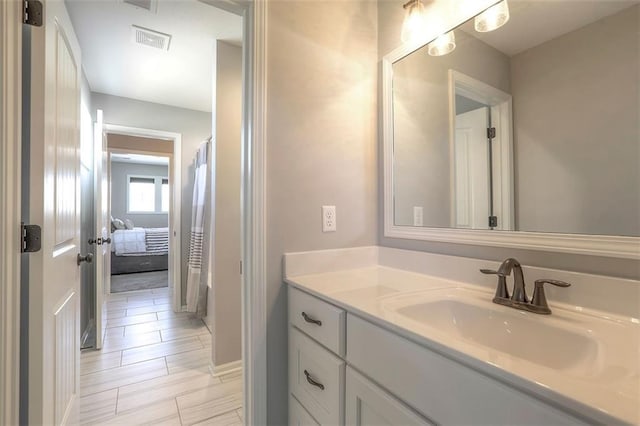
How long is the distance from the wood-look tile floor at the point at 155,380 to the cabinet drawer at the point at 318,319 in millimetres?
974

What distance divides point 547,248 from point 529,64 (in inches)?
A: 24.5

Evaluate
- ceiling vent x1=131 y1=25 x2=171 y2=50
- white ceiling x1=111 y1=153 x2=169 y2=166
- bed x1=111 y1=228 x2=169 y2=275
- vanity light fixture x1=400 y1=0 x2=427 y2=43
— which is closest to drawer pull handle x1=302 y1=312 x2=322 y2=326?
vanity light fixture x1=400 y1=0 x2=427 y2=43

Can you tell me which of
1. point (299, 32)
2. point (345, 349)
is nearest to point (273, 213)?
point (345, 349)

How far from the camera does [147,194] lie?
8094 millimetres

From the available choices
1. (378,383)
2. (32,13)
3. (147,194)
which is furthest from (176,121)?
(147,194)

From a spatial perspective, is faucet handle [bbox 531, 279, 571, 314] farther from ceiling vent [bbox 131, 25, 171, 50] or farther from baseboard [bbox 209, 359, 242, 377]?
ceiling vent [bbox 131, 25, 171, 50]

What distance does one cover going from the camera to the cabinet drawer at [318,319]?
906mm

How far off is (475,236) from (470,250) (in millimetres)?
61

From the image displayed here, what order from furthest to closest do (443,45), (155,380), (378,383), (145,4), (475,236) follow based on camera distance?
(155,380) < (145,4) < (443,45) < (475,236) < (378,383)

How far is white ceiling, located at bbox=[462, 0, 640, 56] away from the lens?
0.85m

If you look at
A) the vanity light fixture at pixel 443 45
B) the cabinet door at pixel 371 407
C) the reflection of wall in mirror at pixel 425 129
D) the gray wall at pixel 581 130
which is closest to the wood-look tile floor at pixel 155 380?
the cabinet door at pixel 371 407

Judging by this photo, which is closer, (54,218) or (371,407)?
(371,407)

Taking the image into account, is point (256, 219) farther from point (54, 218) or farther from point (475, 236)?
point (475, 236)

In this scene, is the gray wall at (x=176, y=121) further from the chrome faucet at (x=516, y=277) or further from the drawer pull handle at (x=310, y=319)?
the chrome faucet at (x=516, y=277)
